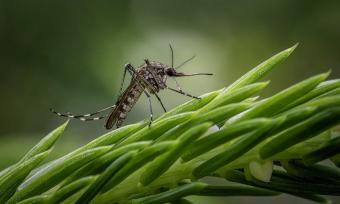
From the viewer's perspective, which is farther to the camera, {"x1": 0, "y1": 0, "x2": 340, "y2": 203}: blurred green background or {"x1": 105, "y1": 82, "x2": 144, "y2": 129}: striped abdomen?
{"x1": 0, "y1": 0, "x2": 340, "y2": 203}: blurred green background

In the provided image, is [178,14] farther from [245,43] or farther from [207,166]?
[207,166]

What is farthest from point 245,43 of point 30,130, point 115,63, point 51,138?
point 51,138

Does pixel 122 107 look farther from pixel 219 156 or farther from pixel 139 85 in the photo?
pixel 219 156

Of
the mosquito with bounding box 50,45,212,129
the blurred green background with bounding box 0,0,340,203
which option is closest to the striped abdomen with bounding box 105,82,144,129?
the mosquito with bounding box 50,45,212,129

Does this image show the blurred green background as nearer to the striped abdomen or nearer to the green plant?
the striped abdomen

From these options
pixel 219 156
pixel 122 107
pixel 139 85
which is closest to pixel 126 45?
pixel 139 85

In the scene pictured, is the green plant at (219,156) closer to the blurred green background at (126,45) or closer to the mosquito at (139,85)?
the mosquito at (139,85)
